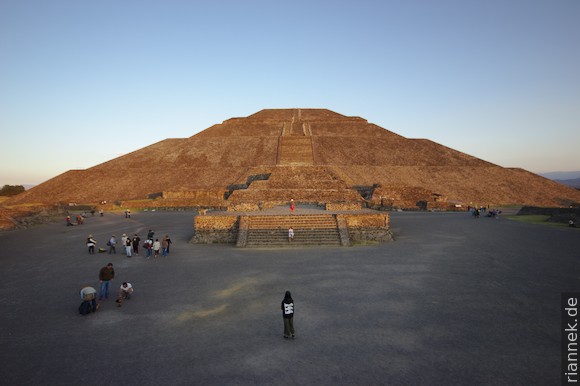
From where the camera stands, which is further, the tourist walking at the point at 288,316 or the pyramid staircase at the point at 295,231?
the pyramid staircase at the point at 295,231

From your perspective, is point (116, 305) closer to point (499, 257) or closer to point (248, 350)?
point (248, 350)

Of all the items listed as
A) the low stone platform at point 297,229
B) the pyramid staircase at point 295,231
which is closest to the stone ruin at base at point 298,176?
the pyramid staircase at point 295,231

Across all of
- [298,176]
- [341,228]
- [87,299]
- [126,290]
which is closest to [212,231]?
[341,228]

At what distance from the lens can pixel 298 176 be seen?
3020 cm

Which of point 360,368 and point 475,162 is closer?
point 360,368

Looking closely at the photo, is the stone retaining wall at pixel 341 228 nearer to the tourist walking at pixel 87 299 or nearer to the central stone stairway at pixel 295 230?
the central stone stairway at pixel 295 230

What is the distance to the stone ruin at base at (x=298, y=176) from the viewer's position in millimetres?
29766

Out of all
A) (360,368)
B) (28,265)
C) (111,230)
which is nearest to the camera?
(360,368)

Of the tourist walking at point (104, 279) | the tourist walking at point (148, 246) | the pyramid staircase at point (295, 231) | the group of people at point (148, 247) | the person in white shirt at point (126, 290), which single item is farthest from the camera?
the pyramid staircase at point (295, 231)

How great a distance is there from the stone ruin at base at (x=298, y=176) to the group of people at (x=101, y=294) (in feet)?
42.9

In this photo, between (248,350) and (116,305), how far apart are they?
4181mm

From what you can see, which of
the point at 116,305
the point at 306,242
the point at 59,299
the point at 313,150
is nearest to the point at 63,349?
the point at 116,305

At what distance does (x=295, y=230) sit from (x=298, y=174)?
50.3 ft

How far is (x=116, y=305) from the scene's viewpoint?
8.20 m
